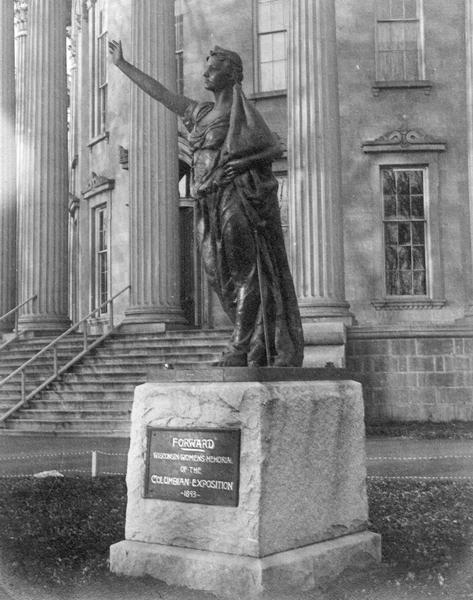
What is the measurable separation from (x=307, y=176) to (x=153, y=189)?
3505mm

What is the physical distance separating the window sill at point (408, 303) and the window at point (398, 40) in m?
5.23

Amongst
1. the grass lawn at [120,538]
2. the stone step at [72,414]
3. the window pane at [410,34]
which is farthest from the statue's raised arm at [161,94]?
the window pane at [410,34]

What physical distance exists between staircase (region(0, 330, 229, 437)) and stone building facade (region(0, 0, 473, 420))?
90 cm

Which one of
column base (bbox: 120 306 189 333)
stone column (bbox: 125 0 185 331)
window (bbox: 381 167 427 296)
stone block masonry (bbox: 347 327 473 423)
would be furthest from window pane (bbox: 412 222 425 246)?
column base (bbox: 120 306 189 333)

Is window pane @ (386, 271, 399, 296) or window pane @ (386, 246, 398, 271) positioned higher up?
window pane @ (386, 246, 398, 271)

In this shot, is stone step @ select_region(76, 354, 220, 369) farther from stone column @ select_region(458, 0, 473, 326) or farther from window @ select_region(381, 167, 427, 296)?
window @ select_region(381, 167, 427, 296)

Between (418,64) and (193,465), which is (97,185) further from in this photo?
(193,465)

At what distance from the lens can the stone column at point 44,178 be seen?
2178cm

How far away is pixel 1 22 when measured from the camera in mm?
24672

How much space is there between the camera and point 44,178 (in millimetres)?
22016

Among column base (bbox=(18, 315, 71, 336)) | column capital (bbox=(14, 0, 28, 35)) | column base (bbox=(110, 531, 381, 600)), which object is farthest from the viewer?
column capital (bbox=(14, 0, 28, 35))

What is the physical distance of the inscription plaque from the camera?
519 cm

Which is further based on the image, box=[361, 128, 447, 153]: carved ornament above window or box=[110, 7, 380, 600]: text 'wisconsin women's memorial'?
box=[361, 128, 447, 153]: carved ornament above window

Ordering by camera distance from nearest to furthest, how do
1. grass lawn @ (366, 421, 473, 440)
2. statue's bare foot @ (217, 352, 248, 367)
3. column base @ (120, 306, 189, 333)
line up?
statue's bare foot @ (217, 352, 248, 367) < grass lawn @ (366, 421, 473, 440) < column base @ (120, 306, 189, 333)
